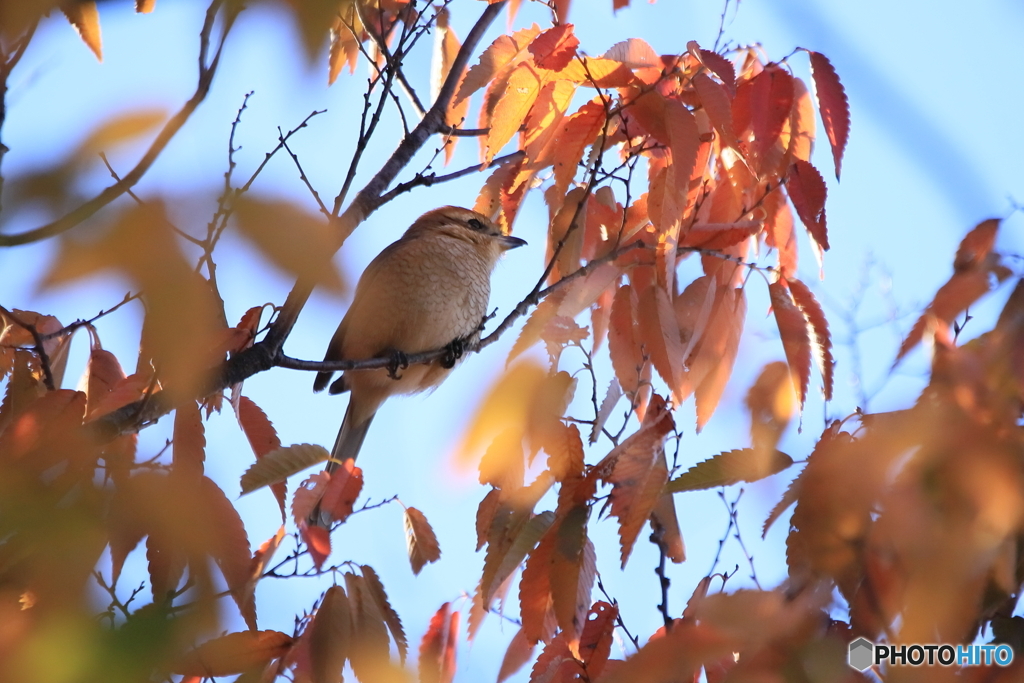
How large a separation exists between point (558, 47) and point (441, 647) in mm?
2040

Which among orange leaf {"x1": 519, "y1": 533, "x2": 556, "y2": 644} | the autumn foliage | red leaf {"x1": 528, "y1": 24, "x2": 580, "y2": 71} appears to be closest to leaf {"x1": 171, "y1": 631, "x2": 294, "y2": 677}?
the autumn foliage

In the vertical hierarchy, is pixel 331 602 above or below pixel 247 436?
below

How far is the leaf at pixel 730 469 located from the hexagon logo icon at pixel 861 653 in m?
0.41

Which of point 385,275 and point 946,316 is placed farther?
point 385,275

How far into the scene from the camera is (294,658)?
233cm

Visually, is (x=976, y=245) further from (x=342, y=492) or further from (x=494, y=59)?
(x=342, y=492)

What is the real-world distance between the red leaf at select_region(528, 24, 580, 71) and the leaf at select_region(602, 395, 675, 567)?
117 cm

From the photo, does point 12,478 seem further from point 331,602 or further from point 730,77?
point 730,77

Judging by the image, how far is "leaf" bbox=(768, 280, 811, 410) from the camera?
243 cm

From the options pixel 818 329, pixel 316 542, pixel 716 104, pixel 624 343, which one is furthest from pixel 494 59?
pixel 316 542

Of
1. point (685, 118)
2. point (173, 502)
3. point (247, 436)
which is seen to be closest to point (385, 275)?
point (247, 436)

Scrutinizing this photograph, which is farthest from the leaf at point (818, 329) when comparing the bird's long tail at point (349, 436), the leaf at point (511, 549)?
the bird's long tail at point (349, 436)

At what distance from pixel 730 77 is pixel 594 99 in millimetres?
463

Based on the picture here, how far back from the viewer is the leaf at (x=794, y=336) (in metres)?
2.43
